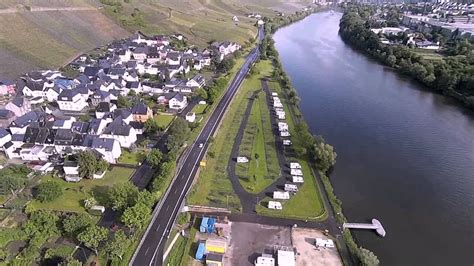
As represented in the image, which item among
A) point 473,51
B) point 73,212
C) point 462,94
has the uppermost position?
point 473,51

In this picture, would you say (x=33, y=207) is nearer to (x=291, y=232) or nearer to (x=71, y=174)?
(x=71, y=174)

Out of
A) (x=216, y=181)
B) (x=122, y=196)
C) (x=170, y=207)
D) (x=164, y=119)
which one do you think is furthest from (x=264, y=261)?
(x=164, y=119)

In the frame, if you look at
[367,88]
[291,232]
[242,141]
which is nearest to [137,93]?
[242,141]

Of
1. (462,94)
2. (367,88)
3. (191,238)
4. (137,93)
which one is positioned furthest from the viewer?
(367,88)

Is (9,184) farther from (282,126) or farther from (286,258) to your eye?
(282,126)

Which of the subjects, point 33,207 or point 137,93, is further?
point 137,93

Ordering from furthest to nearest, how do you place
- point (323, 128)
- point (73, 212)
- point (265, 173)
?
point (323, 128)
point (265, 173)
point (73, 212)
